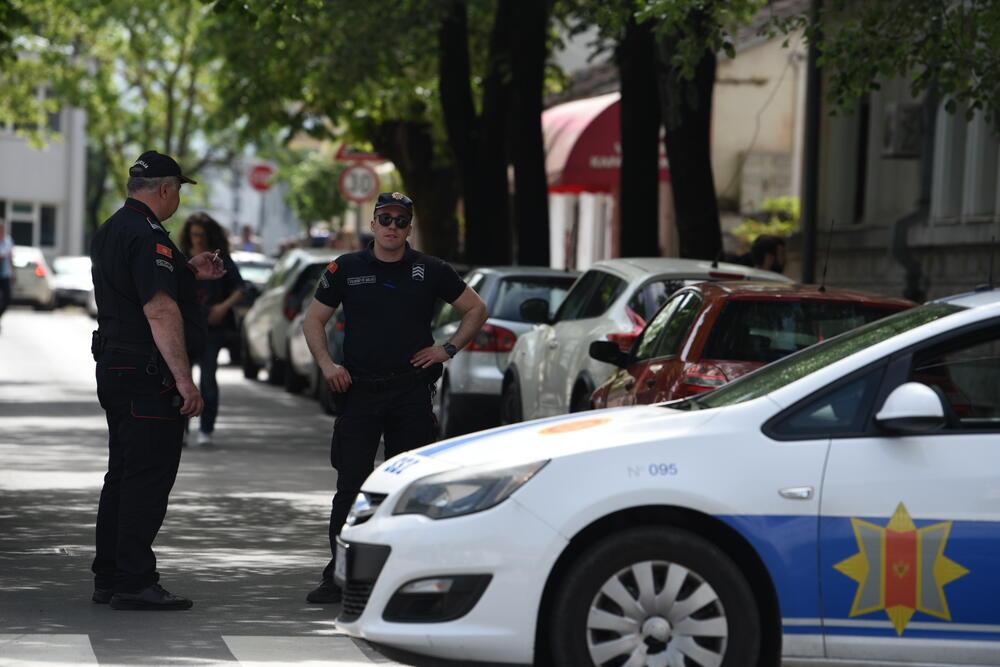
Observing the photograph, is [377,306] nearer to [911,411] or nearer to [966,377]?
[966,377]

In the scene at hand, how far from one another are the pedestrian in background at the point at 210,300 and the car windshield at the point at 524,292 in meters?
2.25

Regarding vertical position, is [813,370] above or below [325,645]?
above

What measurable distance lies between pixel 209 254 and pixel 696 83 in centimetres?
1018

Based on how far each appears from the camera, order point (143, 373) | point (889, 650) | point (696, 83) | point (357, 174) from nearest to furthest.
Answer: point (889, 650) → point (143, 373) → point (696, 83) → point (357, 174)

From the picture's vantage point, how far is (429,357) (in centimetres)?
898

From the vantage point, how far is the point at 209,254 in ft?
29.7

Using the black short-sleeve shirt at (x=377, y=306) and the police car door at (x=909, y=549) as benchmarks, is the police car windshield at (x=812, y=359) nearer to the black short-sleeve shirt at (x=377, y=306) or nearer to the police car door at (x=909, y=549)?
the police car door at (x=909, y=549)

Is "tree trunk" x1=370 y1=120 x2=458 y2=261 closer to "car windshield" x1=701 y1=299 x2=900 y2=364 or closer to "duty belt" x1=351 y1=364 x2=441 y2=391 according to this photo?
"car windshield" x1=701 y1=299 x2=900 y2=364

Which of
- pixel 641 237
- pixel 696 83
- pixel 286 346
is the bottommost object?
pixel 286 346

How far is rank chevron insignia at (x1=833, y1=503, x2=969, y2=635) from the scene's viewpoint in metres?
6.49

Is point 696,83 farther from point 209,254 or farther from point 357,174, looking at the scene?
point 357,174

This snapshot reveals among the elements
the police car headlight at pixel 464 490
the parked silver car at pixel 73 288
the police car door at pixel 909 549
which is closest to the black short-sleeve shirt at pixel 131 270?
the police car headlight at pixel 464 490

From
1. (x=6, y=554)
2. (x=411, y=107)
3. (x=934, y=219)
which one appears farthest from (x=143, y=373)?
(x=411, y=107)

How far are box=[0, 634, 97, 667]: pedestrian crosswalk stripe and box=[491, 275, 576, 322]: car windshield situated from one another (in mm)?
9291
